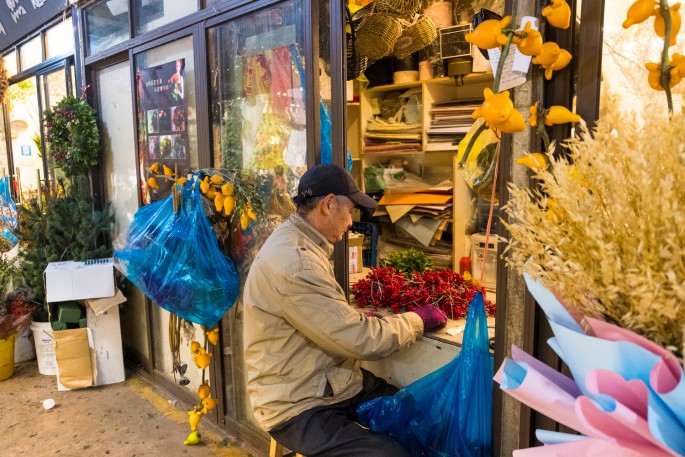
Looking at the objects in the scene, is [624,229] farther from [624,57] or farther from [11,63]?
[11,63]

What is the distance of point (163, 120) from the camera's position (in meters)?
3.39

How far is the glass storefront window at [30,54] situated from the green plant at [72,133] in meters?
1.47


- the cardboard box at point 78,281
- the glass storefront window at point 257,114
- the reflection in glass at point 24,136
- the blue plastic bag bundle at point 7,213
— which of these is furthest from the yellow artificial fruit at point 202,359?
the reflection in glass at point 24,136

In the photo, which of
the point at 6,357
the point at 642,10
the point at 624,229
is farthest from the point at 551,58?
the point at 6,357

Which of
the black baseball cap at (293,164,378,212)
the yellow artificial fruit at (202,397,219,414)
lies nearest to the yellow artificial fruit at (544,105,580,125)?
the black baseball cap at (293,164,378,212)

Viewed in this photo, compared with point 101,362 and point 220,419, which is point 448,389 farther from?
point 101,362

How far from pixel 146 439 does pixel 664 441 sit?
3.11 meters

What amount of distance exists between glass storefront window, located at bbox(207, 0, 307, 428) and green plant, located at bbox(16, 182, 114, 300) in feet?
5.09

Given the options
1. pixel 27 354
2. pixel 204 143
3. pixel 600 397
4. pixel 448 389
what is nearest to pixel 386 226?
pixel 204 143

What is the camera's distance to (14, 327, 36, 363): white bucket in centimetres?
451

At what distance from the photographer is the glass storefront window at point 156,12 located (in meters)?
3.14

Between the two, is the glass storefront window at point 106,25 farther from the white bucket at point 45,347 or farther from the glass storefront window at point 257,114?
the white bucket at point 45,347

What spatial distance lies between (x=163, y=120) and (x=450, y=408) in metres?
2.47

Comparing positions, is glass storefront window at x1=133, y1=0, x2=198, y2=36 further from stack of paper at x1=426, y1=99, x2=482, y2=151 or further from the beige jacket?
stack of paper at x1=426, y1=99, x2=482, y2=151
